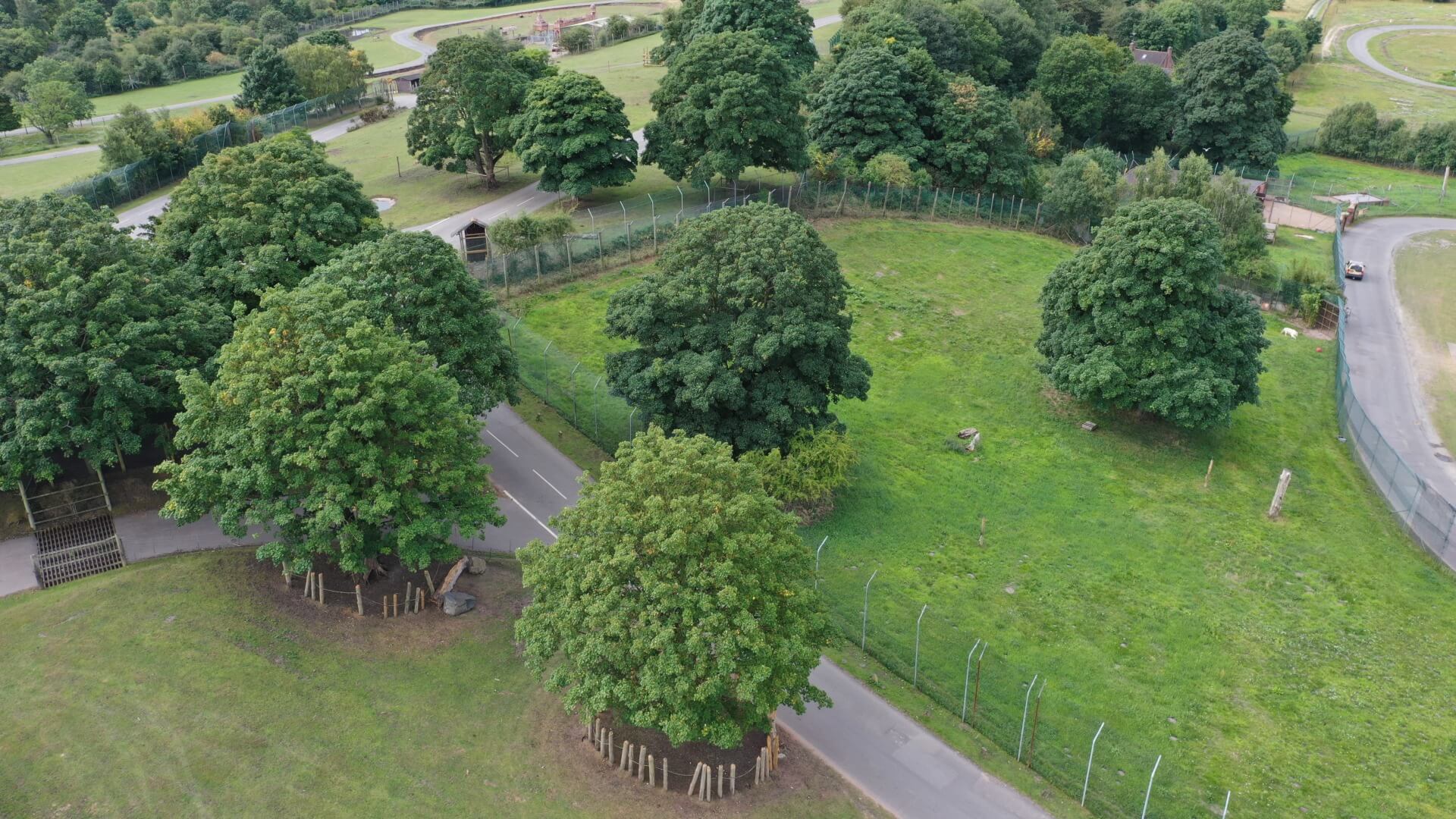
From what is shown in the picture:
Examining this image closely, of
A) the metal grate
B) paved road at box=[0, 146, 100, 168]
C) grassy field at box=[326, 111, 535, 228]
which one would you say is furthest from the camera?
paved road at box=[0, 146, 100, 168]

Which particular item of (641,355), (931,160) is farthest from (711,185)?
(641,355)

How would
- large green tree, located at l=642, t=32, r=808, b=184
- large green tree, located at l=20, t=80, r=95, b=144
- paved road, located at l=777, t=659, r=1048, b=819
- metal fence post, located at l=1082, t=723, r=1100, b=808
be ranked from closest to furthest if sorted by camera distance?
paved road, located at l=777, t=659, r=1048, b=819 < metal fence post, located at l=1082, t=723, r=1100, b=808 < large green tree, located at l=642, t=32, r=808, b=184 < large green tree, located at l=20, t=80, r=95, b=144

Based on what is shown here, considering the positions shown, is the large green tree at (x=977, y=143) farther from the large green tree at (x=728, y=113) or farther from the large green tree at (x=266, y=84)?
the large green tree at (x=266, y=84)

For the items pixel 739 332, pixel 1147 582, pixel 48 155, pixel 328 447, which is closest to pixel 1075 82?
pixel 1147 582

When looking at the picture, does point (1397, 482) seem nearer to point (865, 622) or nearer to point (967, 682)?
point (967, 682)

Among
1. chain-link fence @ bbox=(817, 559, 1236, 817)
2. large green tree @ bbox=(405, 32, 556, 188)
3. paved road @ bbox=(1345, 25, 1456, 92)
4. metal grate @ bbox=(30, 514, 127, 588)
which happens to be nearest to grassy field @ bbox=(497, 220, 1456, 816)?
chain-link fence @ bbox=(817, 559, 1236, 817)

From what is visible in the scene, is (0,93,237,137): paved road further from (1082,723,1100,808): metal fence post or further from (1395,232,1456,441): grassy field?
(1395,232,1456,441): grassy field

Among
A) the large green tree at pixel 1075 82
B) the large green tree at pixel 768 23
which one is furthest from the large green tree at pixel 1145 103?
the large green tree at pixel 768 23
